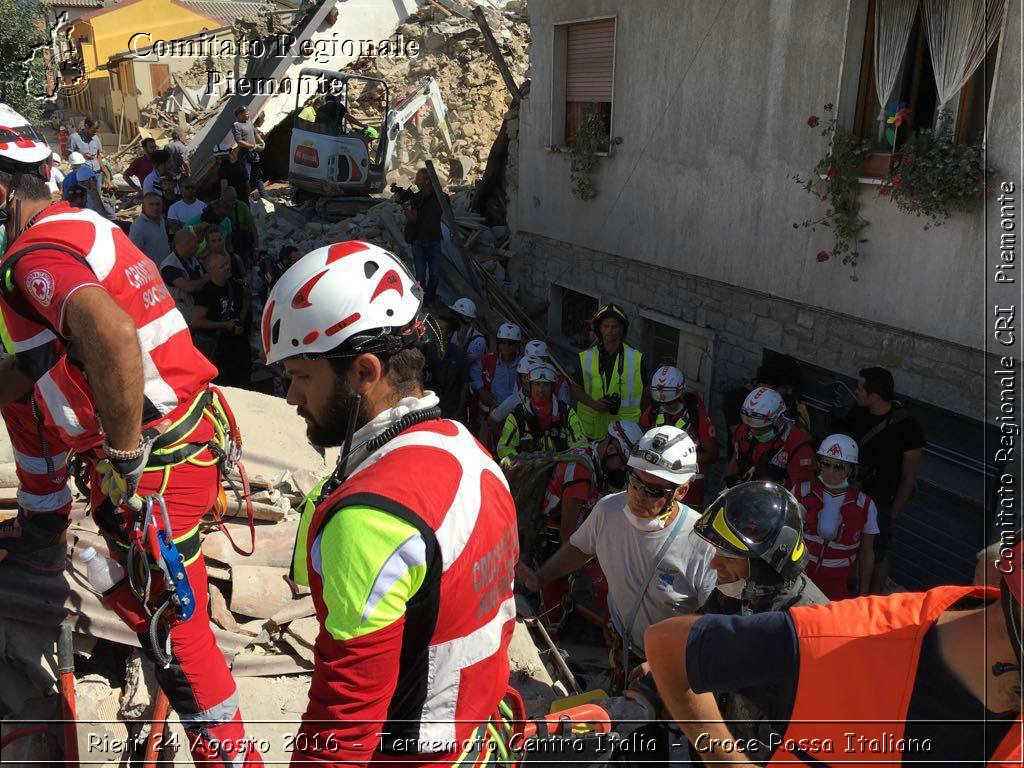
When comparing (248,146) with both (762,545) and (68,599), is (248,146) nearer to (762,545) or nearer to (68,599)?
(68,599)

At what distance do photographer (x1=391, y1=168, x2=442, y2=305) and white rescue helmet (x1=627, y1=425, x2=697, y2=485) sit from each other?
314 inches

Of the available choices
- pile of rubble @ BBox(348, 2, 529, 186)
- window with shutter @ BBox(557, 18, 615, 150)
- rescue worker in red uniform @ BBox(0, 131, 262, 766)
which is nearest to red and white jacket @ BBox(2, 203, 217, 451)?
rescue worker in red uniform @ BBox(0, 131, 262, 766)

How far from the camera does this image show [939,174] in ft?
18.6

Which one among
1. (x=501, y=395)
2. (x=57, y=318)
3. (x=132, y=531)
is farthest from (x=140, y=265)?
(x=501, y=395)

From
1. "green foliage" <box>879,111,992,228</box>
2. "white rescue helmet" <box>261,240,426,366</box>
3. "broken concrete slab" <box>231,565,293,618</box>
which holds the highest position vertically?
"green foliage" <box>879,111,992,228</box>

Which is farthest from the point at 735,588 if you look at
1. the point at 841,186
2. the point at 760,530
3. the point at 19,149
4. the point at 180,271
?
the point at 180,271

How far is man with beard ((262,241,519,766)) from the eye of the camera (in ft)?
5.39

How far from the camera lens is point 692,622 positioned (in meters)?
2.17

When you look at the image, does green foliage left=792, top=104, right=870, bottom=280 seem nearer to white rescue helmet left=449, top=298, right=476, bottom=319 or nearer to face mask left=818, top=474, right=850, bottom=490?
face mask left=818, top=474, right=850, bottom=490

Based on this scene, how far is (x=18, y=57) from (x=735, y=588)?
1085 inches

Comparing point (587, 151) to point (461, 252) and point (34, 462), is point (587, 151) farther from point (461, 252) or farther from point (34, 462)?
point (34, 462)

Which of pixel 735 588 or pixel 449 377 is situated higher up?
pixel 735 588

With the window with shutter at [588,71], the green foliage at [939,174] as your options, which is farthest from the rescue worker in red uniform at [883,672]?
the window with shutter at [588,71]

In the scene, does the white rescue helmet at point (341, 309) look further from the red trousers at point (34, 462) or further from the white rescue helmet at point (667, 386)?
the white rescue helmet at point (667, 386)
